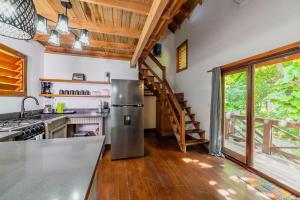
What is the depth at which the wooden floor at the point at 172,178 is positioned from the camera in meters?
1.94

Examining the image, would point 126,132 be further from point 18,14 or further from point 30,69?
point 18,14

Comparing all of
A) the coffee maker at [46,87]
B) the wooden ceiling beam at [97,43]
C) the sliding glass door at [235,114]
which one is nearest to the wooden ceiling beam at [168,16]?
the wooden ceiling beam at [97,43]

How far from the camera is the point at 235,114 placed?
3.13m

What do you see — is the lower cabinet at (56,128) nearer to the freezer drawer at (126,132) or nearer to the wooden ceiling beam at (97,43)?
the freezer drawer at (126,132)

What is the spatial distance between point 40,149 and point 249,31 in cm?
348

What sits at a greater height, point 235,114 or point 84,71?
point 84,71

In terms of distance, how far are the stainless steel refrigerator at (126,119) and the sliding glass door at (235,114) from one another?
6.62 feet

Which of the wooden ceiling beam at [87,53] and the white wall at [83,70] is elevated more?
the wooden ceiling beam at [87,53]

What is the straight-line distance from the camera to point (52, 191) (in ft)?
1.66

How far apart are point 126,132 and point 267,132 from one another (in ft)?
9.25

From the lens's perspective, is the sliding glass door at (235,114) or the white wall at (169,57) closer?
the sliding glass door at (235,114)

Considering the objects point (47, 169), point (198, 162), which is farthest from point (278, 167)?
point (47, 169)

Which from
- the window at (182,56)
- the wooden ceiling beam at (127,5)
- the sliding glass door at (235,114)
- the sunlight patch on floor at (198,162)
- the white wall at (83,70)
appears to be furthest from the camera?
the window at (182,56)

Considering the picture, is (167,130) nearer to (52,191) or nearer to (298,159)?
(298,159)
